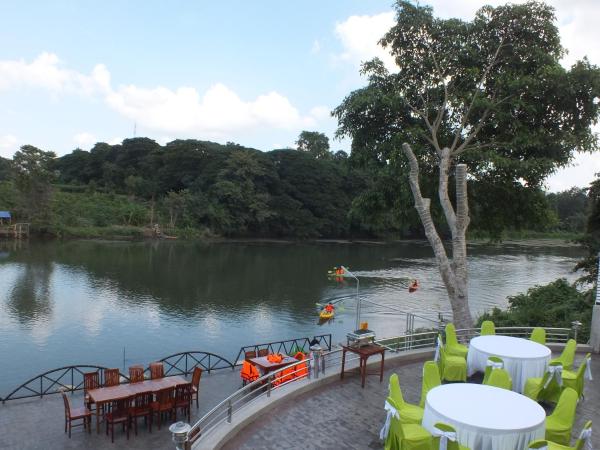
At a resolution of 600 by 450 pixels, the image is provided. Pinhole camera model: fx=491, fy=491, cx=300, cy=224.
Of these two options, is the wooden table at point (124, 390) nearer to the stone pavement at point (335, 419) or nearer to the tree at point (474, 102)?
the stone pavement at point (335, 419)

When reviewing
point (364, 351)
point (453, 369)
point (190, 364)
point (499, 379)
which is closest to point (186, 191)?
point (190, 364)

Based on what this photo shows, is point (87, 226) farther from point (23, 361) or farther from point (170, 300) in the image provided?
point (23, 361)

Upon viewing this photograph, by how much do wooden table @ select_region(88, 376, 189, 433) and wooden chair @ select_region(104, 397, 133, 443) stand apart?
0.14m

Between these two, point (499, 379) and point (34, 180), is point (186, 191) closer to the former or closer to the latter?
point (34, 180)

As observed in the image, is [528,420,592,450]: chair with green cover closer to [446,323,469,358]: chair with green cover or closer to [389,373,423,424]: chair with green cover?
[389,373,423,424]: chair with green cover

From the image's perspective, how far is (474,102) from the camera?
559 inches

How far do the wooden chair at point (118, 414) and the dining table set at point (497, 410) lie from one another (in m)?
5.41

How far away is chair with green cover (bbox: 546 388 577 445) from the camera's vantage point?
654 centimetres

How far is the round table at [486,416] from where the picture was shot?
5.77 meters

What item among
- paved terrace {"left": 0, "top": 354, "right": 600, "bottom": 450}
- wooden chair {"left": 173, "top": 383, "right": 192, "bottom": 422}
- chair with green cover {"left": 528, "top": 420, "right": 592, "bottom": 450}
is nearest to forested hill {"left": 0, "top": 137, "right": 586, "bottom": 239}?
wooden chair {"left": 173, "top": 383, "right": 192, "bottom": 422}

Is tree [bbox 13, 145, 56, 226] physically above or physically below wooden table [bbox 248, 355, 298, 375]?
above

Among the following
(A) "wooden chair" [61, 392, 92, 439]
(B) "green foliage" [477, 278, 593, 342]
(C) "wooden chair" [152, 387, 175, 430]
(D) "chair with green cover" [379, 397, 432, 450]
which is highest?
(D) "chair with green cover" [379, 397, 432, 450]

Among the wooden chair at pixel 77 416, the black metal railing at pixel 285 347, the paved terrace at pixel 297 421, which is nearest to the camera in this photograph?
the paved terrace at pixel 297 421

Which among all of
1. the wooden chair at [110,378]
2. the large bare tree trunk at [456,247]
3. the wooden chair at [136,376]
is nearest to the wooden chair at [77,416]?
the wooden chair at [110,378]
